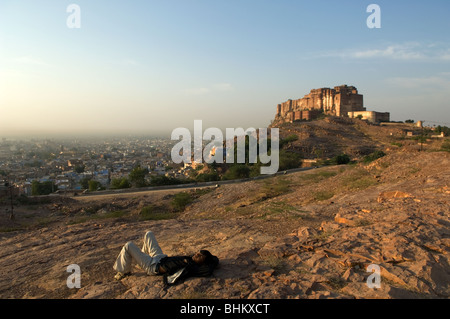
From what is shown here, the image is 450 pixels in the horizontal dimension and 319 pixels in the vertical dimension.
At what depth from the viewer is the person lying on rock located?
314cm

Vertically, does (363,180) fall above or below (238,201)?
above

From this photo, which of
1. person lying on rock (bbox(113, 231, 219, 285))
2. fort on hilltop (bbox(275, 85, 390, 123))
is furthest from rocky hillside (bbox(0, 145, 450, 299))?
fort on hilltop (bbox(275, 85, 390, 123))

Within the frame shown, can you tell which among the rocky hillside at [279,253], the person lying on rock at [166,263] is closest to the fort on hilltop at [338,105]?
the rocky hillside at [279,253]

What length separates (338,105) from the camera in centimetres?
4691

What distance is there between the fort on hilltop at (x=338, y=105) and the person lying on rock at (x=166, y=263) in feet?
146

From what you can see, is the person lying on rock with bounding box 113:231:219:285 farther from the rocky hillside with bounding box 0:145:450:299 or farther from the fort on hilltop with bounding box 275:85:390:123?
the fort on hilltop with bounding box 275:85:390:123

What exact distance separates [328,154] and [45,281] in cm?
2608

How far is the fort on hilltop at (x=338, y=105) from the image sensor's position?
146 feet

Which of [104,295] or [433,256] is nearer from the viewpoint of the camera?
[104,295]

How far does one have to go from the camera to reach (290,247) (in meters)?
3.92

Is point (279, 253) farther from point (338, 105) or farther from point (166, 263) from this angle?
point (338, 105)

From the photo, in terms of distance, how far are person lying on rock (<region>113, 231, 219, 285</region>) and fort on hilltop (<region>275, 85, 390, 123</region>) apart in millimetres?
44368
